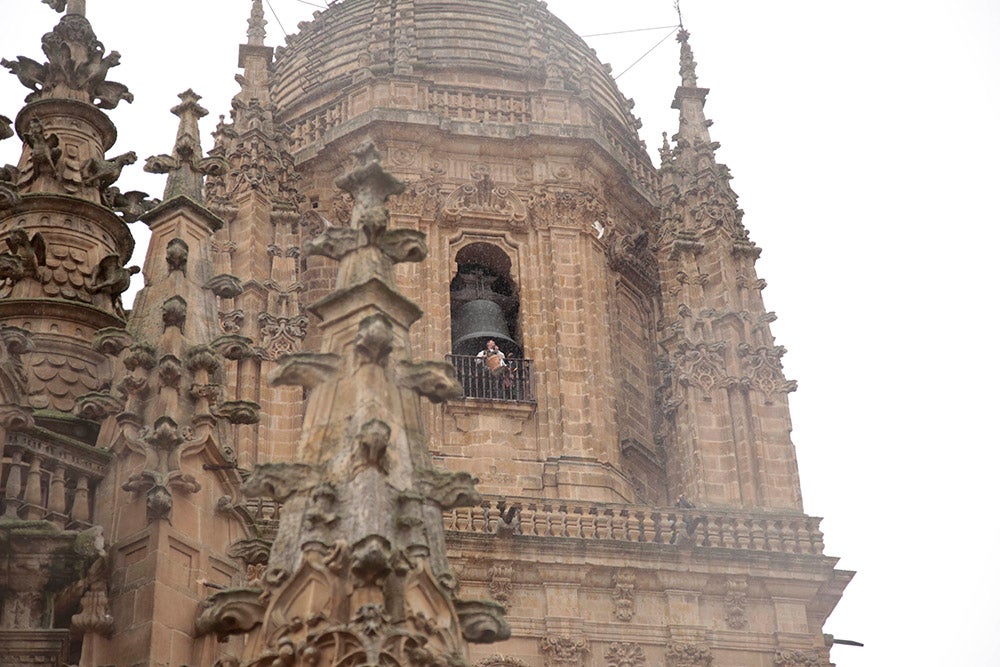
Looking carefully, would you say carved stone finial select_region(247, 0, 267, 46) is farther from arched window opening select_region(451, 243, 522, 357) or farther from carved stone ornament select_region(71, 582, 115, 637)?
carved stone ornament select_region(71, 582, 115, 637)

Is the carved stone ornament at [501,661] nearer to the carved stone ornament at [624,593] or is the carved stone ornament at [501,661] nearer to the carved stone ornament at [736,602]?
the carved stone ornament at [624,593]

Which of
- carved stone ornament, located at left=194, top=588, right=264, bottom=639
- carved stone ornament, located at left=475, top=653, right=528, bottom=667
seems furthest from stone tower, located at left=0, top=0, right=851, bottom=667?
carved stone ornament, located at left=475, top=653, right=528, bottom=667

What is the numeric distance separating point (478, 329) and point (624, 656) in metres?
6.25

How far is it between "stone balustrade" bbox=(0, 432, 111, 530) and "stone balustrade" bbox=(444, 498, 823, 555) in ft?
43.8

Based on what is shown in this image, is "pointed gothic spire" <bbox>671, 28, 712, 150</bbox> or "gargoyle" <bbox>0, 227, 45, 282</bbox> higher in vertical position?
"pointed gothic spire" <bbox>671, 28, 712, 150</bbox>

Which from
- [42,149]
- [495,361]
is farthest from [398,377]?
[495,361]

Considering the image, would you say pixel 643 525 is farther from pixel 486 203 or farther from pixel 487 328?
pixel 486 203

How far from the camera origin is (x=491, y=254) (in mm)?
30234

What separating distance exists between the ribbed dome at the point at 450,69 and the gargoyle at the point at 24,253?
17.2 metres

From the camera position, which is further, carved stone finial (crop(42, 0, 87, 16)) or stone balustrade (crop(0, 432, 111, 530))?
carved stone finial (crop(42, 0, 87, 16))

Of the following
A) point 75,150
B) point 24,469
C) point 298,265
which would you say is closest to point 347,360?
point 24,469

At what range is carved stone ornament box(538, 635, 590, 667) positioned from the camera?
79.0 ft

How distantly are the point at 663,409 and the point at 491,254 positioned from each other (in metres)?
3.47

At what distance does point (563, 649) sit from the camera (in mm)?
24172
